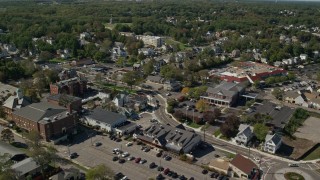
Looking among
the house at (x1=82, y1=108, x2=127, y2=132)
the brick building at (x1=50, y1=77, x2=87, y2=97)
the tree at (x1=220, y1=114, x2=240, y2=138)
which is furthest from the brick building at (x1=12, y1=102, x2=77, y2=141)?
the tree at (x1=220, y1=114, x2=240, y2=138)

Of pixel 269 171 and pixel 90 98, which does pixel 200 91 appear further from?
pixel 269 171

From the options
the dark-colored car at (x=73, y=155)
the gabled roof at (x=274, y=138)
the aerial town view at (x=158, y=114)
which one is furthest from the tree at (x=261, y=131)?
the dark-colored car at (x=73, y=155)

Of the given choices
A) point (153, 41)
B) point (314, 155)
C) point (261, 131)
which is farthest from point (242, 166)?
point (153, 41)

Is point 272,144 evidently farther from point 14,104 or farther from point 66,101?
point 14,104

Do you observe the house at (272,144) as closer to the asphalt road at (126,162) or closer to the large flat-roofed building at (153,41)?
the asphalt road at (126,162)

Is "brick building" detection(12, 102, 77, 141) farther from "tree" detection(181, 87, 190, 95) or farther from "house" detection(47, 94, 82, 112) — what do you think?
"tree" detection(181, 87, 190, 95)
